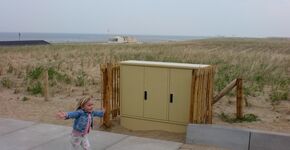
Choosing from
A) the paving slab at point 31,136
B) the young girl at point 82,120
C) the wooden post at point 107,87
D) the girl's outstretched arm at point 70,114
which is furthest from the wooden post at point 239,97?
the girl's outstretched arm at point 70,114

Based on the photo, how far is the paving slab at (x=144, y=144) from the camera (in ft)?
22.1

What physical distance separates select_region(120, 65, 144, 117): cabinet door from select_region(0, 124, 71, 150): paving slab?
1.28 meters

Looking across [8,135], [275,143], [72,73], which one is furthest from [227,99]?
[72,73]

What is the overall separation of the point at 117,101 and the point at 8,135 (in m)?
2.32

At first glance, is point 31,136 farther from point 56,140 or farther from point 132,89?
point 132,89

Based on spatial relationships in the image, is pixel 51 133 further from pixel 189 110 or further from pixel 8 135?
pixel 189 110

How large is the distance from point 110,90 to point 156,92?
96 cm

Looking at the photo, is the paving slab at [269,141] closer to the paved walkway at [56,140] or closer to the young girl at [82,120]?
the paved walkway at [56,140]

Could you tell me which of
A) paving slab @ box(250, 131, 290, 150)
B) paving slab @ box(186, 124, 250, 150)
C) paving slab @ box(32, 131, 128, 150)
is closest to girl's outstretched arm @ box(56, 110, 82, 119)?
paving slab @ box(32, 131, 128, 150)

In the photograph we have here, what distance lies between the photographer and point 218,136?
270 inches

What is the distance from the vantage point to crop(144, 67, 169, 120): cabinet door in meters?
7.82

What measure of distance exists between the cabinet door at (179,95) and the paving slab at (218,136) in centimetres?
72

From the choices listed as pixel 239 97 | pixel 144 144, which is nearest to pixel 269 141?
pixel 144 144

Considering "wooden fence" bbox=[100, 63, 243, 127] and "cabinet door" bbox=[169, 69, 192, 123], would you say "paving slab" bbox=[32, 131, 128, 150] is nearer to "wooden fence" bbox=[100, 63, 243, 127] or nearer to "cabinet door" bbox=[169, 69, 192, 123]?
"wooden fence" bbox=[100, 63, 243, 127]
